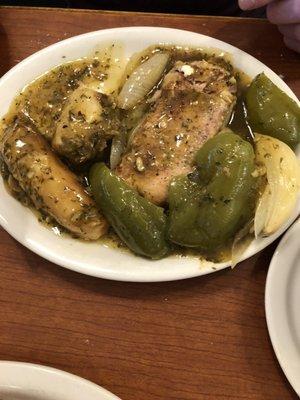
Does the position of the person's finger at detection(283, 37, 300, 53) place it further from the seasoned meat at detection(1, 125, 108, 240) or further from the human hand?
the seasoned meat at detection(1, 125, 108, 240)

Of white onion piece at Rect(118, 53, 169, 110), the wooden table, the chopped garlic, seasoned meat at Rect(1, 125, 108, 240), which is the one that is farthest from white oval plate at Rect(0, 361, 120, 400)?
the chopped garlic

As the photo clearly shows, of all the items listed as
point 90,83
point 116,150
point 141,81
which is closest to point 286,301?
point 116,150

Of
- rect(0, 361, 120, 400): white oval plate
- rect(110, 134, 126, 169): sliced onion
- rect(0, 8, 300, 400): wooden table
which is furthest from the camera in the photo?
rect(110, 134, 126, 169): sliced onion

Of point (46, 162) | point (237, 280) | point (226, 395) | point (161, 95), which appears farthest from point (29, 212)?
point (226, 395)

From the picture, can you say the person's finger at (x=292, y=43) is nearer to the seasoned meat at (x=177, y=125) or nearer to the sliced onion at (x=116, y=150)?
the seasoned meat at (x=177, y=125)

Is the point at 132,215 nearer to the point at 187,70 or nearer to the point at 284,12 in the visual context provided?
the point at 187,70

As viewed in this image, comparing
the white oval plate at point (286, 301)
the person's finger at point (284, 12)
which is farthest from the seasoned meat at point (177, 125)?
the white oval plate at point (286, 301)

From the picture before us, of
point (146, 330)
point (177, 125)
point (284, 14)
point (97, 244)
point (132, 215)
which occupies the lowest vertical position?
point (146, 330)

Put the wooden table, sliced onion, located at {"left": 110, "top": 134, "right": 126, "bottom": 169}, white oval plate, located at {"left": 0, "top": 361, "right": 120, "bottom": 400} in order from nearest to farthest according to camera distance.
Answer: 1. white oval plate, located at {"left": 0, "top": 361, "right": 120, "bottom": 400}
2. the wooden table
3. sliced onion, located at {"left": 110, "top": 134, "right": 126, "bottom": 169}
